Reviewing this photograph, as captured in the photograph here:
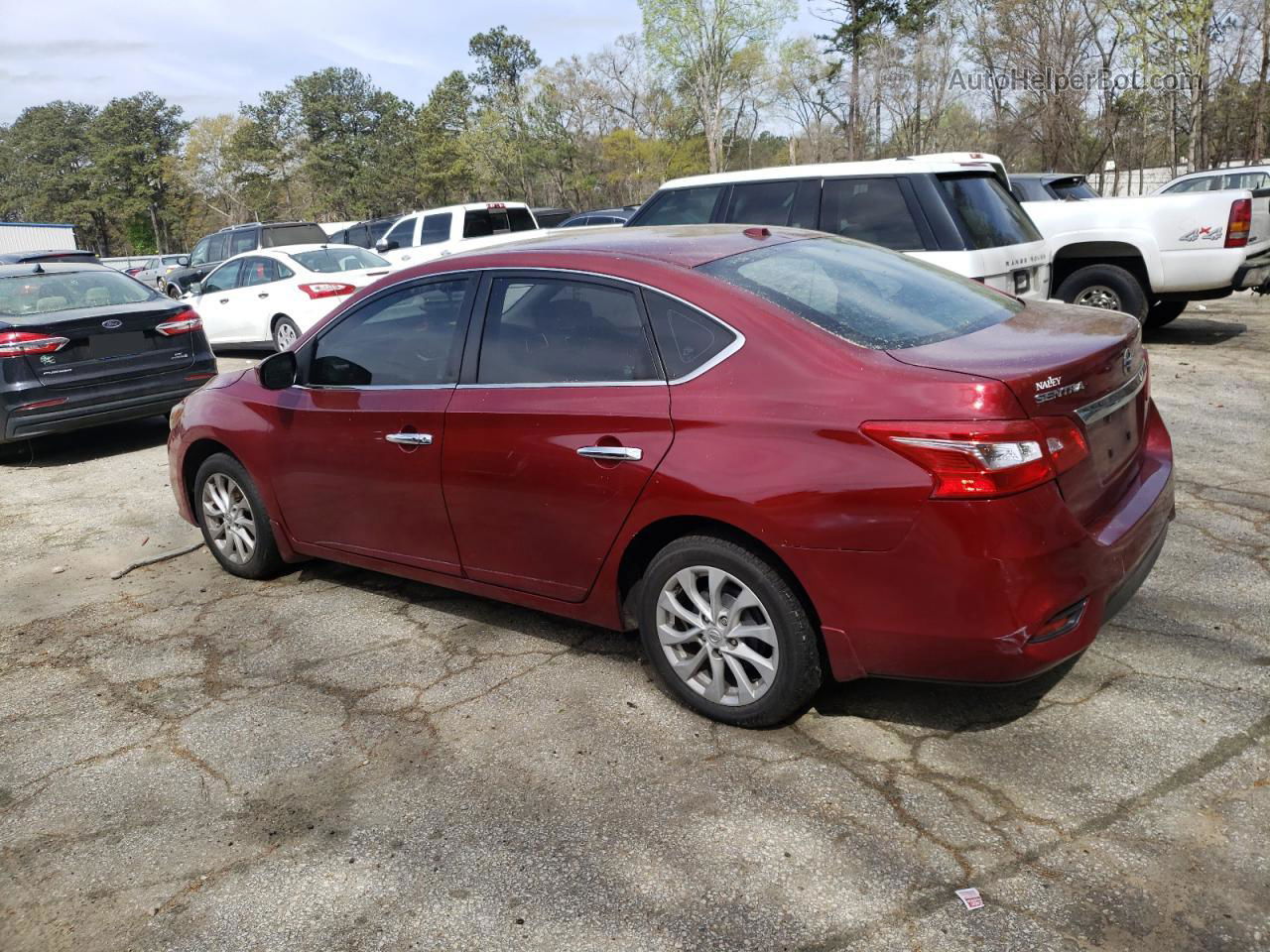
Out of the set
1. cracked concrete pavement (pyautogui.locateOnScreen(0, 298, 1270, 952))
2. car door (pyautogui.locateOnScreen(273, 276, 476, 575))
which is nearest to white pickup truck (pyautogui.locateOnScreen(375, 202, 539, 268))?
car door (pyautogui.locateOnScreen(273, 276, 476, 575))

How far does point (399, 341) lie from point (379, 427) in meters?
0.39

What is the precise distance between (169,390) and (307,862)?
6787 mm

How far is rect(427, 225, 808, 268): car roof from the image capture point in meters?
3.70

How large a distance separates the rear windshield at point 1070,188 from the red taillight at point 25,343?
1061 centimetres

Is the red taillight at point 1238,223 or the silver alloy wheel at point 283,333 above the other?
the red taillight at point 1238,223

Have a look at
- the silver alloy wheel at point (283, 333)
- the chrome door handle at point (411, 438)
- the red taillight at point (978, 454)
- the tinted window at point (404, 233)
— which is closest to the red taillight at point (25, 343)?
the silver alloy wheel at point (283, 333)

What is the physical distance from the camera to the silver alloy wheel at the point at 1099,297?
9719 mm

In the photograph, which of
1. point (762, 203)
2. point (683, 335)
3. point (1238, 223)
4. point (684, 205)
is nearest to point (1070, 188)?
point (1238, 223)

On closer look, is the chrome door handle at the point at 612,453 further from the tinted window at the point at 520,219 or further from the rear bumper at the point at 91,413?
the tinted window at the point at 520,219

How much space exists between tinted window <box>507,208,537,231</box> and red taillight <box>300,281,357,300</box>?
463 centimetres

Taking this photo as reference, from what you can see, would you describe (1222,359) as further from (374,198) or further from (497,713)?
(374,198)

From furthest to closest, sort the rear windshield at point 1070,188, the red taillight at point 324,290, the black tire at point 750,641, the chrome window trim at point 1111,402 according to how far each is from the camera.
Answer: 1. the red taillight at point 324,290
2. the rear windshield at point 1070,188
3. the black tire at point 750,641
4. the chrome window trim at point 1111,402

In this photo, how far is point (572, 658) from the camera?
4113mm

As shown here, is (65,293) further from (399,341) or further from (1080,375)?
(1080,375)
